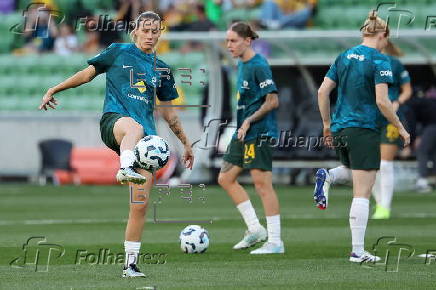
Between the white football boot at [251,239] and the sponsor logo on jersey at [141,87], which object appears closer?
the sponsor logo on jersey at [141,87]

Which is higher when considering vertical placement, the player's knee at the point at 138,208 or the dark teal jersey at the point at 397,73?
the dark teal jersey at the point at 397,73

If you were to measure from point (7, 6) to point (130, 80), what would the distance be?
23425 mm

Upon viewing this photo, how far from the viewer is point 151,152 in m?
8.89

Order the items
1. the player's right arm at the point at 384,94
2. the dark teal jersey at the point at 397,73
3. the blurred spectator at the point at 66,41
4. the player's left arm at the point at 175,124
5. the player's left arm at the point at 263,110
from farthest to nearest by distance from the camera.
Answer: the blurred spectator at the point at 66,41 < the dark teal jersey at the point at 397,73 < the player's left arm at the point at 263,110 < the player's right arm at the point at 384,94 < the player's left arm at the point at 175,124

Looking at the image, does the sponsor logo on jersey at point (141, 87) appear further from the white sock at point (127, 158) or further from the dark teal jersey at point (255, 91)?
the dark teal jersey at point (255, 91)

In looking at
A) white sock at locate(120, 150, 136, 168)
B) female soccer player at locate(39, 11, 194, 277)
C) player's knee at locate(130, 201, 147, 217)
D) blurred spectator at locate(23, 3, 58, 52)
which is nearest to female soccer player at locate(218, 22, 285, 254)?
female soccer player at locate(39, 11, 194, 277)

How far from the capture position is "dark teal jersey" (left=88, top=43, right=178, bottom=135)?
943 cm

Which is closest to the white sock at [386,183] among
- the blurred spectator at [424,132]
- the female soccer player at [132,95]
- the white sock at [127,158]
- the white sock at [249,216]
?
the white sock at [249,216]

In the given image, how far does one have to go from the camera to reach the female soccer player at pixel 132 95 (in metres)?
9.16

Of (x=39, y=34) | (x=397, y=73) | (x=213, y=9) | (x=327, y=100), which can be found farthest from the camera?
(x=39, y=34)

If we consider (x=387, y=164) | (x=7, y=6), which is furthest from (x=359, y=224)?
(x=7, y=6)

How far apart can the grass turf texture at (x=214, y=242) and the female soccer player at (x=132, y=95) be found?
0.48 m

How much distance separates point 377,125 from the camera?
10773 millimetres

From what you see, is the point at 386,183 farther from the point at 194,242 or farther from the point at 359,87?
the point at 359,87
